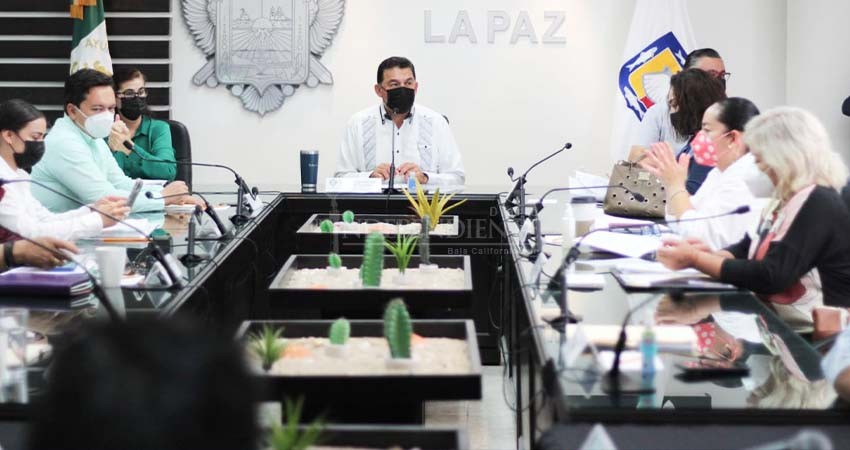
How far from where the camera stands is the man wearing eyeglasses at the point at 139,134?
18.3 feet

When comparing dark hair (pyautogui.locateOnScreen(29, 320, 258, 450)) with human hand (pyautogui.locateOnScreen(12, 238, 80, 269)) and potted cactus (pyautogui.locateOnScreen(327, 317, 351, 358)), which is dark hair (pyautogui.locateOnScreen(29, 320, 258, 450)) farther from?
human hand (pyautogui.locateOnScreen(12, 238, 80, 269))

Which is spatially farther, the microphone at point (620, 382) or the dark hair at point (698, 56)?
the dark hair at point (698, 56)

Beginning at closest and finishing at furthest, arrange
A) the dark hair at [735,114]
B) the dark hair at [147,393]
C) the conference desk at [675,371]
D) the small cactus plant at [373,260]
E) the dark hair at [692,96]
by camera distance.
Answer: the dark hair at [147,393], the conference desk at [675,371], the small cactus plant at [373,260], the dark hair at [735,114], the dark hair at [692,96]

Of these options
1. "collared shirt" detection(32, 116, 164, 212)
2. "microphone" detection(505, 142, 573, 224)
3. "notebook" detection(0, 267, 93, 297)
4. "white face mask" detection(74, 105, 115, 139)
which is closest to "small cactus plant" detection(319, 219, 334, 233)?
"microphone" detection(505, 142, 573, 224)

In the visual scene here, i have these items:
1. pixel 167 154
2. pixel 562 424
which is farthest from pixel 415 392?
pixel 167 154

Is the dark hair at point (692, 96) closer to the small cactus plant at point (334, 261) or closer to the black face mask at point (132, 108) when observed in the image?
the small cactus plant at point (334, 261)

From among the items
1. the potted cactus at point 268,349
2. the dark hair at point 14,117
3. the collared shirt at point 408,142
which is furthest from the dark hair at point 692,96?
the potted cactus at point 268,349

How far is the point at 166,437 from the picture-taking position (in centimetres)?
81

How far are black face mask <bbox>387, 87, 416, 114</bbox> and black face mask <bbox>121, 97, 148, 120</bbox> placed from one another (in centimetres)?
129

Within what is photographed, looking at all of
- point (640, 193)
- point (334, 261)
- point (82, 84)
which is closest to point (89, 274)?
point (334, 261)

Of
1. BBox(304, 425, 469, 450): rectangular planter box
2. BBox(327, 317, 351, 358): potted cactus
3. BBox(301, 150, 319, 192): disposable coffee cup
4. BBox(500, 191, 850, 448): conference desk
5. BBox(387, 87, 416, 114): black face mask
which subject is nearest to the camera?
BBox(304, 425, 469, 450): rectangular planter box

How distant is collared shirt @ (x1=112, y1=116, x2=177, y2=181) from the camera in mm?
5574

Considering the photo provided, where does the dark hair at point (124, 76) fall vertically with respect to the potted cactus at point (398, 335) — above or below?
above

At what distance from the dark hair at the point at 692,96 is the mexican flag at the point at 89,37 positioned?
376cm
